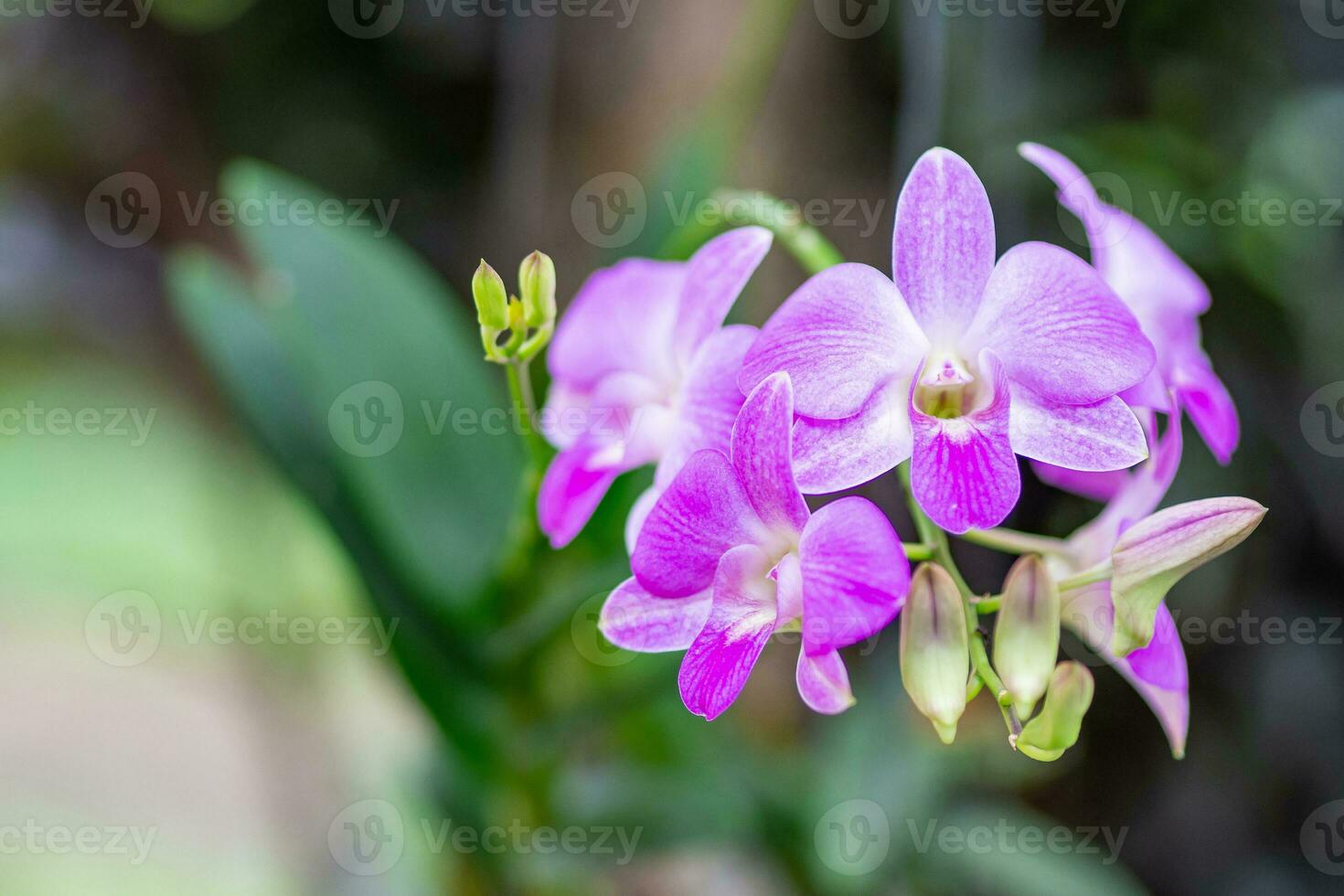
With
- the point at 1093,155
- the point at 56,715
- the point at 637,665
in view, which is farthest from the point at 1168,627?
the point at 56,715

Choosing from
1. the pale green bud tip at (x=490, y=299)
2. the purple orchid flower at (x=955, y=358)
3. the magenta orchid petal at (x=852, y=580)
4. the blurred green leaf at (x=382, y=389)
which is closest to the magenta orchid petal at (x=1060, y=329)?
the purple orchid flower at (x=955, y=358)

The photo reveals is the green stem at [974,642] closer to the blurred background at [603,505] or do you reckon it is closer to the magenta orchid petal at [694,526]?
the magenta orchid petal at [694,526]

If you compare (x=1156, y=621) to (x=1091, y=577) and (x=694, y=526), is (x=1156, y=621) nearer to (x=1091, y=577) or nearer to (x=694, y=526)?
(x=1091, y=577)

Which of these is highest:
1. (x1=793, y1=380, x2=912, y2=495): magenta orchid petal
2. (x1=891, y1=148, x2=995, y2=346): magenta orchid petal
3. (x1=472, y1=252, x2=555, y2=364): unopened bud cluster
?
(x1=891, y1=148, x2=995, y2=346): magenta orchid petal

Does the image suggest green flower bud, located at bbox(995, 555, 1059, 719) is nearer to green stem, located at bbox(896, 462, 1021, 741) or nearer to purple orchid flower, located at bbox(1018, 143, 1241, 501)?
green stem, located at bbox(896, 462, 1021, 741)

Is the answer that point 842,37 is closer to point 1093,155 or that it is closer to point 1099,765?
point 1093,155

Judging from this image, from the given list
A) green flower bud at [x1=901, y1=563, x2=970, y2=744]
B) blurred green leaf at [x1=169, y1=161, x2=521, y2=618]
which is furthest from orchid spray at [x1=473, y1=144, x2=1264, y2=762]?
blurred green leaf at [x1=169, y1=161, x2=521, y2=618]
